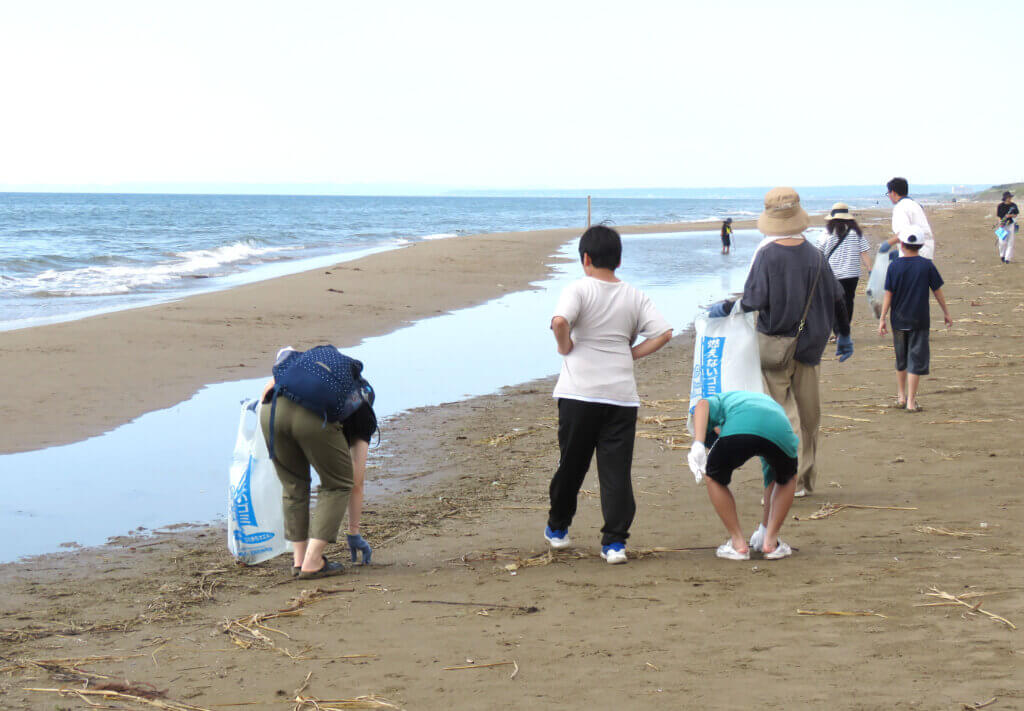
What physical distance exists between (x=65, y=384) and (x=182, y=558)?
5.57 metres

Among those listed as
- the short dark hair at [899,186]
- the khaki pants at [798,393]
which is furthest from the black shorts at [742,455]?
the short dark hair at [899,186]

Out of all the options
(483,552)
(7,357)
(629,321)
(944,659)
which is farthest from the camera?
(7,357)

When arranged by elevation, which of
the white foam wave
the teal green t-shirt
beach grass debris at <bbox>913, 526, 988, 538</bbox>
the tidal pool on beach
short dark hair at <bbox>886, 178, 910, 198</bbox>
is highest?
short dark hair at <bbox>886, 178, 910, 198</bbox>

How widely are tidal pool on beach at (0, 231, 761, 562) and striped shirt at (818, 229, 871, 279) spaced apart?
1.95 m

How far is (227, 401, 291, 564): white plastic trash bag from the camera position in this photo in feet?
16.4

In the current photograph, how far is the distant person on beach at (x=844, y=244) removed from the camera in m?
9.59

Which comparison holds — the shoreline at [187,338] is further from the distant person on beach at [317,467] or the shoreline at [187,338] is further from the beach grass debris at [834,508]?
the beach grass debris at [834,508]

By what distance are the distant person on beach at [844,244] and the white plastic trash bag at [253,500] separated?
21.5 feet

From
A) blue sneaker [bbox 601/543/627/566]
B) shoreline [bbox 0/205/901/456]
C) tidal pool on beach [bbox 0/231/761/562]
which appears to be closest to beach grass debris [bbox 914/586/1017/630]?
blue sneaker [bbox 601/543/627/566]

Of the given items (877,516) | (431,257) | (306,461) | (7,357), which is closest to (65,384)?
(7,357)

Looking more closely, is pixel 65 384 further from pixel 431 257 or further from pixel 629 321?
pixel 431 257

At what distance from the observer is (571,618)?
4.04 metres

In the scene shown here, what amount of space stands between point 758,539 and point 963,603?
1.14 metres

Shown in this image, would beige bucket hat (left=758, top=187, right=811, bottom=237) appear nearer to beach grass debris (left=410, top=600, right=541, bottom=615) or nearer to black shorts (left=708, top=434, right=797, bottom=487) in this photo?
black shorts (left=708, top=434, right=797, bottom=487)
